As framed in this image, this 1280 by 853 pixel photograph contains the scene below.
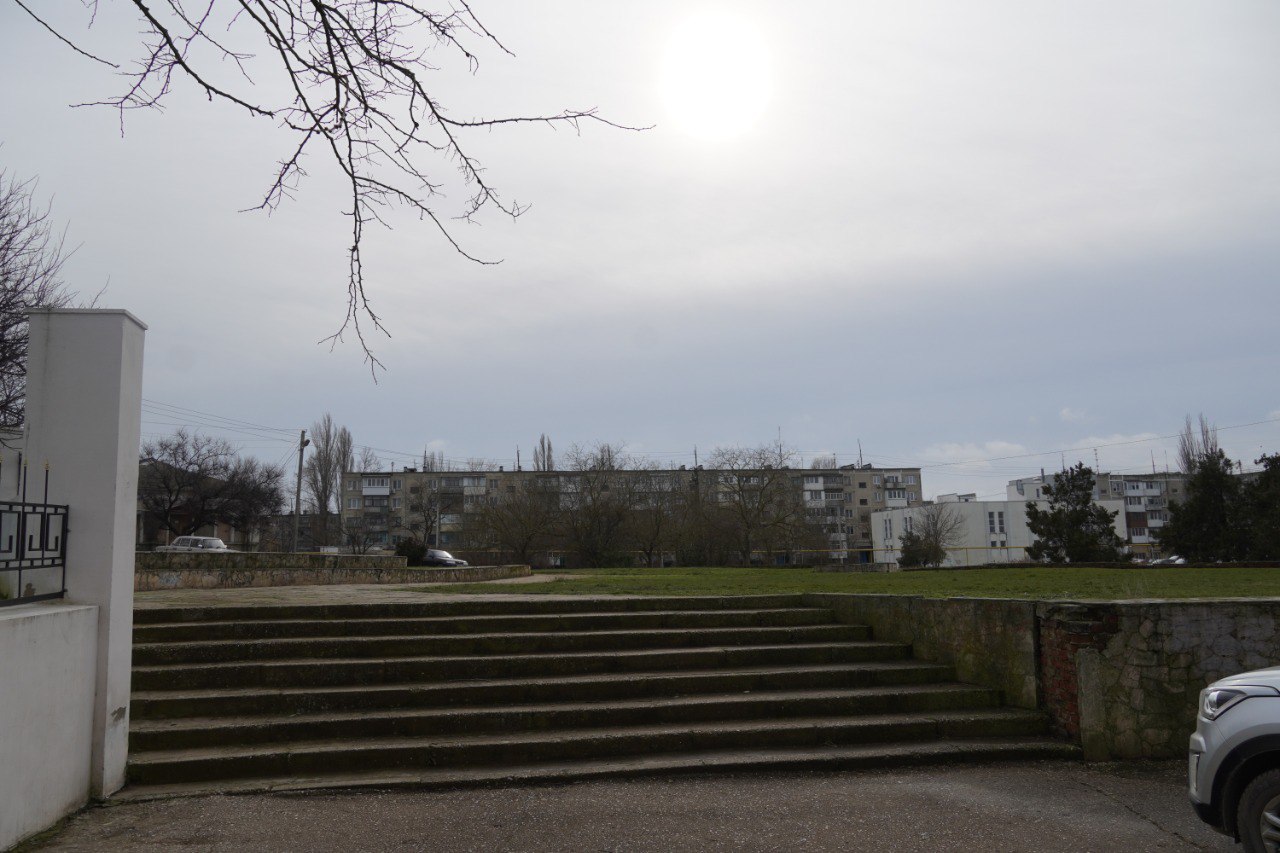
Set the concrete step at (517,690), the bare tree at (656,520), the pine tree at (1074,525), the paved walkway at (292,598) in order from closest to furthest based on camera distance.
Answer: the concrete step at (517,690) < the paved walkway at (292,598) < the pine tree at (1074,525) < the bare tree at (656,520)

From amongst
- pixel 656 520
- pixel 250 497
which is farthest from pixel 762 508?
pixel 250 497

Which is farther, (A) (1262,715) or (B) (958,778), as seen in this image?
(B) (958,778)

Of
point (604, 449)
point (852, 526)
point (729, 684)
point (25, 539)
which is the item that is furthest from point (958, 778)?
point (852, 526)

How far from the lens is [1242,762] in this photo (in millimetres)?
4242

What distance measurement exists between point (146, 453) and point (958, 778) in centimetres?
5468

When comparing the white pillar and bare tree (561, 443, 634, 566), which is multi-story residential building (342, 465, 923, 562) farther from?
the white pillar

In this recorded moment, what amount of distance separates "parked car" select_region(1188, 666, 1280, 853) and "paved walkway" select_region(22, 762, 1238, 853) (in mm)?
675

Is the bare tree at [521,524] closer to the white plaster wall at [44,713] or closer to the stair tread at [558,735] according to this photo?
the stair tread at [558,735]

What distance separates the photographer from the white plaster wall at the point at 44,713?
4.54m

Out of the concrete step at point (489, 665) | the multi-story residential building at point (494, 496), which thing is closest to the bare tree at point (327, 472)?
the multi-story residential building at point (494, 496)

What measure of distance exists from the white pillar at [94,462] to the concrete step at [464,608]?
2848mm

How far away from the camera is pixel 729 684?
7.77 meters

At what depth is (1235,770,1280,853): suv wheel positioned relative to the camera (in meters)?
4.05

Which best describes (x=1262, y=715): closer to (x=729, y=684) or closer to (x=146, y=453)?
(x=729, y=684)
